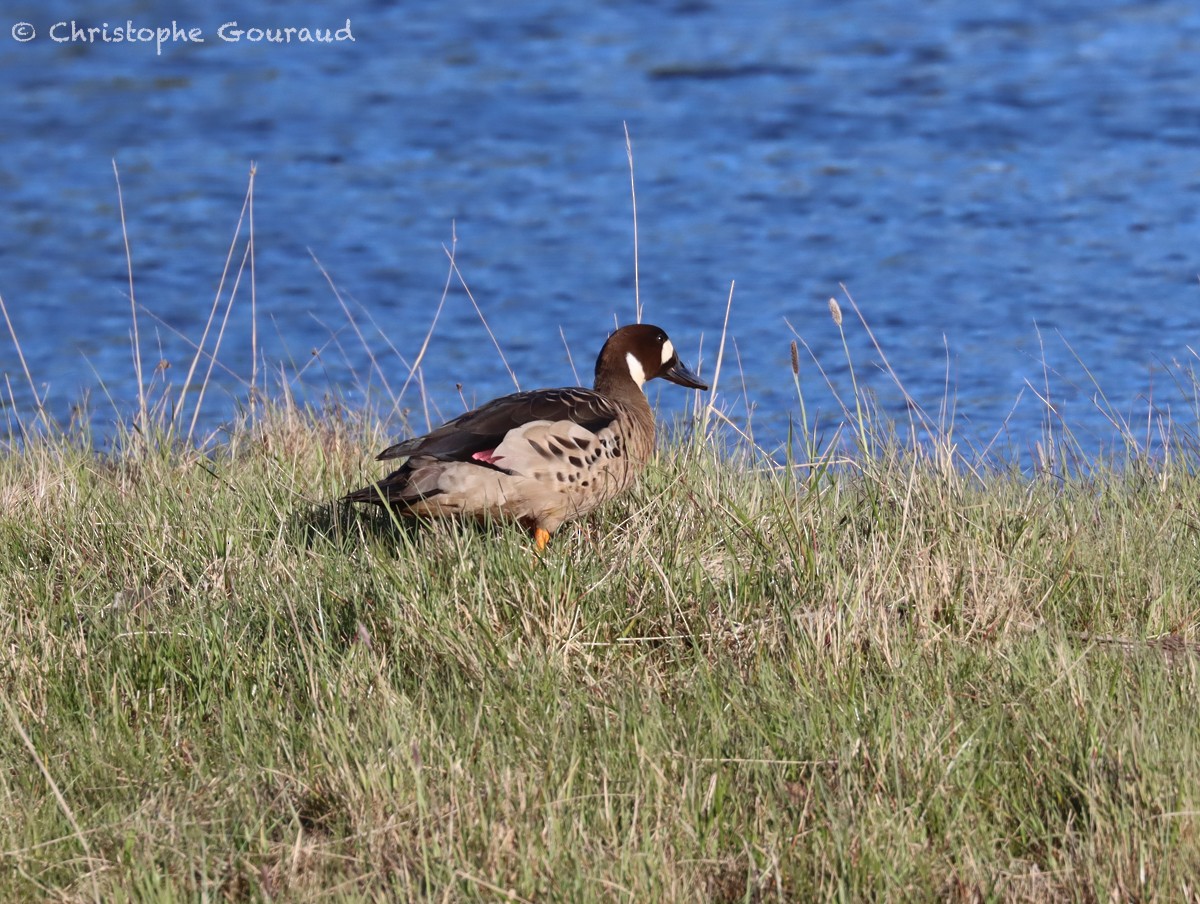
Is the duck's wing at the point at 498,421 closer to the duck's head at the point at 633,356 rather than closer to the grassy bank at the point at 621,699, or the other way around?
the grassy bank at the point at 621,699

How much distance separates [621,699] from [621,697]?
3 centimetres

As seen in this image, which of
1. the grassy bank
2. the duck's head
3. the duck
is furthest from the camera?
the duck's head

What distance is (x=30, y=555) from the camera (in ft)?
17.1

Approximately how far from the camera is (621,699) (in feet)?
12.6

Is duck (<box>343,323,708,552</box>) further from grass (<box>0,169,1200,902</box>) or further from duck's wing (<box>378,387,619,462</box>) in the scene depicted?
grass (<box>0,169,1200,902</box>)

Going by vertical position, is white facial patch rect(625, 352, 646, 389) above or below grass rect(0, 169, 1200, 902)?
above

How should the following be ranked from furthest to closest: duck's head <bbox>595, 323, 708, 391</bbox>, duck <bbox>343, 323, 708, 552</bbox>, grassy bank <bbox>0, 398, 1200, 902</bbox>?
duck's head <bbox>595, 323, 708, 391</bbox>
duck <bbox>343, 323, 708, 552</bbox>
grassy bank <bbox>0, 398, 1200, 902</bbox>

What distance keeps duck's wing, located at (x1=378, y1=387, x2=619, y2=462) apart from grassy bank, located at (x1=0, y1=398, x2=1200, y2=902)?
30 cm

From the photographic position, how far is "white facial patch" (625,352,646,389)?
622cm

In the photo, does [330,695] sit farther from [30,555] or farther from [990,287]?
[990,287]

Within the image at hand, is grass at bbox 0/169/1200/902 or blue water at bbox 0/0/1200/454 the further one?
blue water at bbox 0/0/1200/454

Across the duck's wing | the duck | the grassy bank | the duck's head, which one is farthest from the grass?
the duck's head

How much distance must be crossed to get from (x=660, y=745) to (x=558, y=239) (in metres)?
7.32

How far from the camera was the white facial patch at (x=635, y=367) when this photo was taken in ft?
20.4
